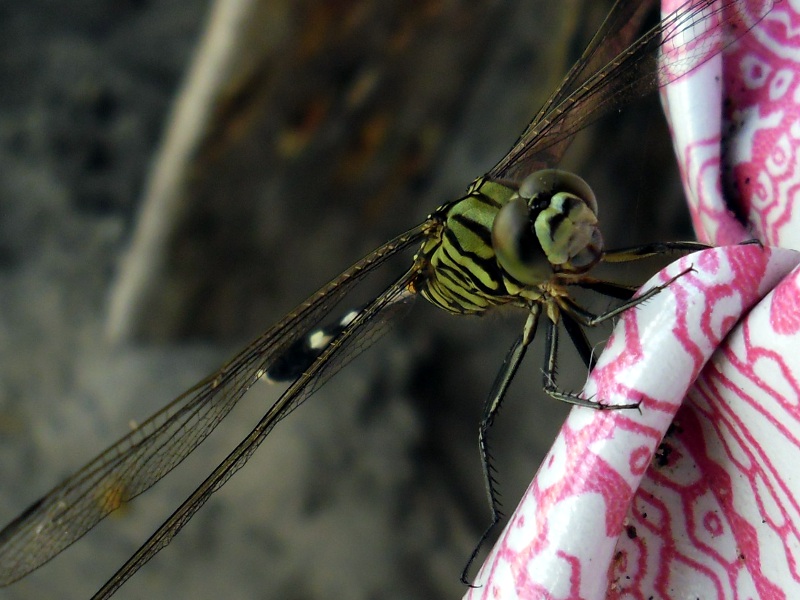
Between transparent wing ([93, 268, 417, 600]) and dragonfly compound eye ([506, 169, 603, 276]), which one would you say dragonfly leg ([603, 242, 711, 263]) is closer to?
dragonfly compound eye ([506, 169, 603, 276])

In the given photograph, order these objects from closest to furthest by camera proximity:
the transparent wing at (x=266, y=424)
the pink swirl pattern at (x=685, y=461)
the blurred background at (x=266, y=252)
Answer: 1. the pink swirl pattern at (x=685, y=461)
2. the transparent wing at (x=266, y=424)
3. the blurred background at (x=266, y=252)

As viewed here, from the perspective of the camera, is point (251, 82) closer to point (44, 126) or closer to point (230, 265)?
point (230, 265)

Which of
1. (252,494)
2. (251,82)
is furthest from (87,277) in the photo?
(251,82)

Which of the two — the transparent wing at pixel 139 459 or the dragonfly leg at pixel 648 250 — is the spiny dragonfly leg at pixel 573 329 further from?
the transparent wing at pixel 139 459

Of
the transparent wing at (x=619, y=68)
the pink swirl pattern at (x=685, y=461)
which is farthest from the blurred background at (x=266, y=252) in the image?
the pink swirl pattern at (x=685, y=461)

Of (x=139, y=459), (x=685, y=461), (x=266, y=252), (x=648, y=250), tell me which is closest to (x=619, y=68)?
(x=648, y=250)

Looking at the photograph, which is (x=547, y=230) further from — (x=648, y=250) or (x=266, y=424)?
(x=266, y=424)
